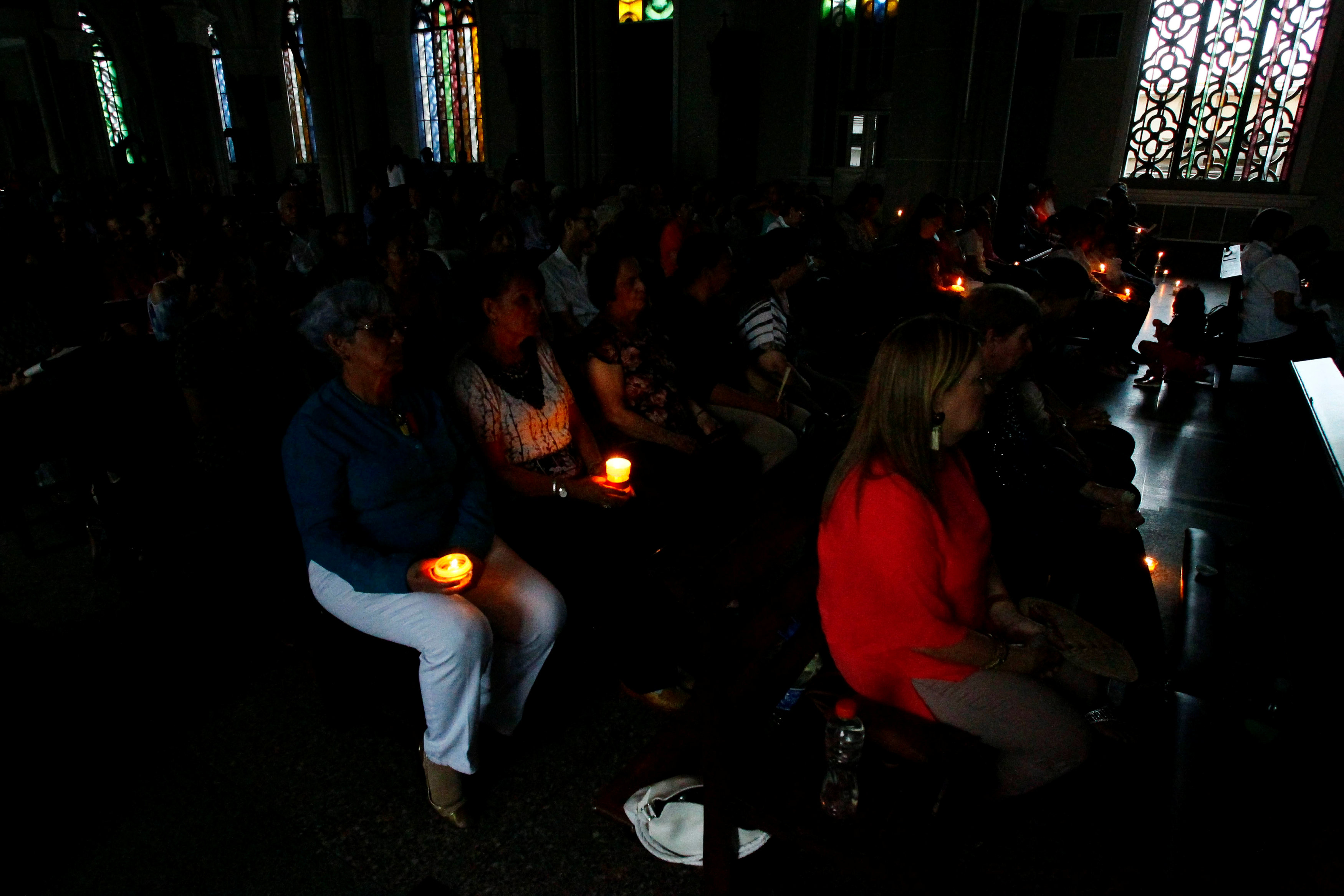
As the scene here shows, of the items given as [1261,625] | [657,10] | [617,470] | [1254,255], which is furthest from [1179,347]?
[657,10]

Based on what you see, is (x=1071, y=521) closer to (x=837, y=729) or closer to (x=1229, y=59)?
(x=837, y=729)

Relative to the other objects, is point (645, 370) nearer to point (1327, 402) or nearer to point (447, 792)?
point (447, 792)

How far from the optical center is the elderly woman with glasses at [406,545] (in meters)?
2.30

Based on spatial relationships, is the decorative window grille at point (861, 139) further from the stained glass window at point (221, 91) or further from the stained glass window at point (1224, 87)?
the stained glass window at point (221, 91)

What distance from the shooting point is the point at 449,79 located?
19.5m

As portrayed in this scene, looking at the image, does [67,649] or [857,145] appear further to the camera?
[857,145]

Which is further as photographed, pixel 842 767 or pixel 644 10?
pixel 644 10

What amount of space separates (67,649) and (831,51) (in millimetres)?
14791

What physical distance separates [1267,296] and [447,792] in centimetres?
680

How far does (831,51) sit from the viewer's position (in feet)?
48.1

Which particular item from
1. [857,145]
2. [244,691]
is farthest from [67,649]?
[857,145]

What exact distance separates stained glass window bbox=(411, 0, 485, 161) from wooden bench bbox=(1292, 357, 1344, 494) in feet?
58.0

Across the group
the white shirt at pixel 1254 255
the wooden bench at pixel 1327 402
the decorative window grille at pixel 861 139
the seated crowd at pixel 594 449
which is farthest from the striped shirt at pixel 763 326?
the decorative window grille at pixel 861 139

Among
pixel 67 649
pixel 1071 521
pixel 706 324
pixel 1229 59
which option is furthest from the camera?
pixel 1229 59
